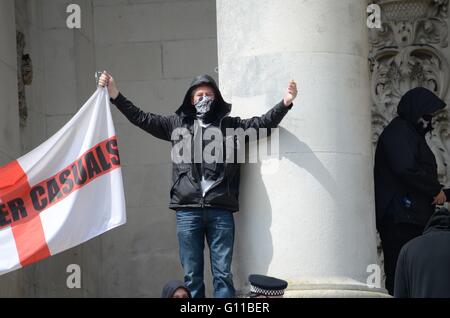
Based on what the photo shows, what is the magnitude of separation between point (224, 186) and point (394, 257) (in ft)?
6.90

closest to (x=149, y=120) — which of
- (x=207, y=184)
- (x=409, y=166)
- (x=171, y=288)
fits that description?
(x=207, y=184)

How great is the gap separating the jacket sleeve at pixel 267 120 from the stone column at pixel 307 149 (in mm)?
199

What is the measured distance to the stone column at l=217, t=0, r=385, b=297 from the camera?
54.1 feet

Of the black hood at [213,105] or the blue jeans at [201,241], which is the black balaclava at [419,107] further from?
the blue jeans at [201,241]

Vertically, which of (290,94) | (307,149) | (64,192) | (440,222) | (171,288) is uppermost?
(290,94)

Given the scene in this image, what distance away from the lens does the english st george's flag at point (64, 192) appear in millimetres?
17062

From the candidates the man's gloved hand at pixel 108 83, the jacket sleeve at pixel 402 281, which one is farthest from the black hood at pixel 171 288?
the man's gloved hand at pixel 108 83

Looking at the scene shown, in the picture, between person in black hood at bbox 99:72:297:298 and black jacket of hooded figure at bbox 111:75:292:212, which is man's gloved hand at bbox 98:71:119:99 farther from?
person in black hood at bbox 99:72:297:298

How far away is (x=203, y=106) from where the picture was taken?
54.9 ft

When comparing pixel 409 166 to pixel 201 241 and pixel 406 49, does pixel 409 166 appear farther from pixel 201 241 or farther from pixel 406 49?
pixel 406 49

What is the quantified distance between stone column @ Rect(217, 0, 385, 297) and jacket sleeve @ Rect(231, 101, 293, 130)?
0.65ft

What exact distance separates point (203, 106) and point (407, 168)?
214 centimetres

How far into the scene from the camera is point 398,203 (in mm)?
17562
